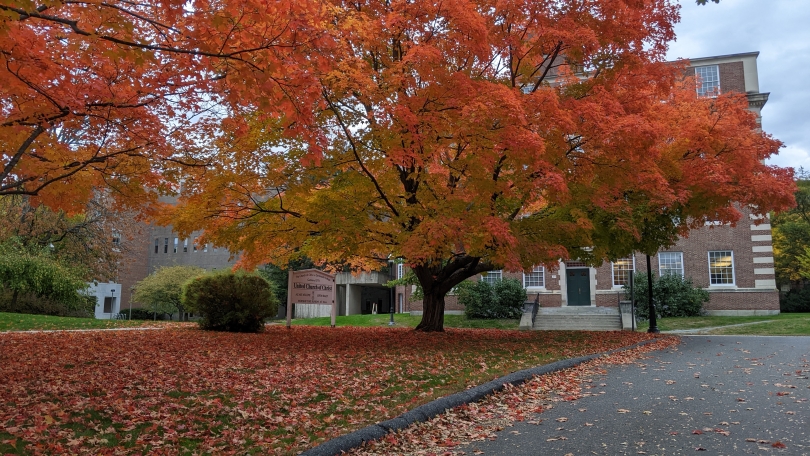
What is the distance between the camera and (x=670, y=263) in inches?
1261

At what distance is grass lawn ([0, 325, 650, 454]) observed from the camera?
215 inches

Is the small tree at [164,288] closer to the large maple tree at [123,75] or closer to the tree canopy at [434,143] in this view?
the tree canopy at [434,143]

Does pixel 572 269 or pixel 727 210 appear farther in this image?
pixel 572 269

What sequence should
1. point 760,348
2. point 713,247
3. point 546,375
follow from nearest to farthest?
point 546,375, point 760,348, point 713,247

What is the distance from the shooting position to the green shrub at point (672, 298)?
29.9 m

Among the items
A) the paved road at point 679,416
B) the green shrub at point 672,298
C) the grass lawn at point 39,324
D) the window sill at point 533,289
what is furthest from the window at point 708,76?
the grass lawn at point 39,324

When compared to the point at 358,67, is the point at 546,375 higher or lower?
lower

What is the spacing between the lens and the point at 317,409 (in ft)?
22.7

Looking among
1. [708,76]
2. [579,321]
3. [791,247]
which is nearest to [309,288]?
[579,321]

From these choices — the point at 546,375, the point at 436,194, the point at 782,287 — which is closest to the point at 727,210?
the point at 436,194

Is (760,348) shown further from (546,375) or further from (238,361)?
(238,361)

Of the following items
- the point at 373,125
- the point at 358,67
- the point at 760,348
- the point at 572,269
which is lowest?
the point at 760,348

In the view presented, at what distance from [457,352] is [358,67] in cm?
650

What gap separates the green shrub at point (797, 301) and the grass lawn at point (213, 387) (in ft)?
101
